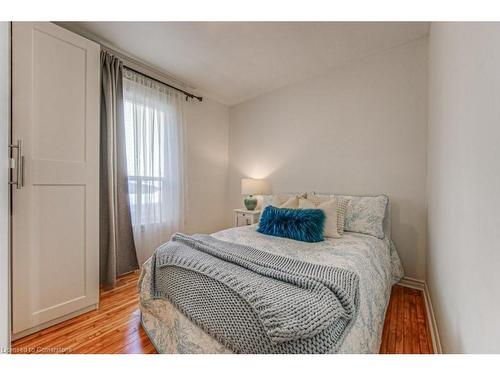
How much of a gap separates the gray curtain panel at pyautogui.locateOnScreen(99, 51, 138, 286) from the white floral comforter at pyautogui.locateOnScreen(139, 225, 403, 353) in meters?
0.83

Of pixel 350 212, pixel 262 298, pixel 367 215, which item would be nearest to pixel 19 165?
pixel 262 298

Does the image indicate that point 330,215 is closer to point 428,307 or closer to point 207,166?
point 428,307

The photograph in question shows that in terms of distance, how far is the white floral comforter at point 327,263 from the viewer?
105cm

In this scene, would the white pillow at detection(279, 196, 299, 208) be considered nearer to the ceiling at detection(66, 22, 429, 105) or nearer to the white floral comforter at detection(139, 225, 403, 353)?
the white floral comforter at detection(139, 225, 403, 353)

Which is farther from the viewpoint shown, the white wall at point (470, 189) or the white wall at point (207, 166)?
the white wall at point (207, 166)

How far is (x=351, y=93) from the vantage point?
2553 mm

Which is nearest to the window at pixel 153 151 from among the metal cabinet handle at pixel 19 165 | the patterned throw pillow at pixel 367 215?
the metal cabinet handle at pixel 19 165

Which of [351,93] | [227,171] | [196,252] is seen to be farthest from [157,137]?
[351,93]

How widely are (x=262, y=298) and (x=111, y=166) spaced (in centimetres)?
199

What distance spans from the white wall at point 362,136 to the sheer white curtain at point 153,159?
46.0 inches

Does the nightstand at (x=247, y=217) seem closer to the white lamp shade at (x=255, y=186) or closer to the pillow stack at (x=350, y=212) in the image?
the white lamp shade at (x=255, y=186)

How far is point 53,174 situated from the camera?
1.62 m

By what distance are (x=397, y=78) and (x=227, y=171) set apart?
2481 millimetres

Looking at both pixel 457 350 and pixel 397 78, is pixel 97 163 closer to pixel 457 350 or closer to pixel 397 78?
pixel 457 350
